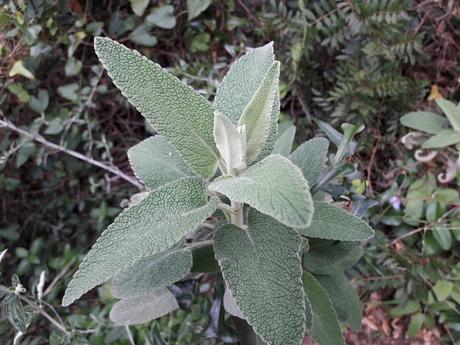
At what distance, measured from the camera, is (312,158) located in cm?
83

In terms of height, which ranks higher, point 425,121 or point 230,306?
point 230,306

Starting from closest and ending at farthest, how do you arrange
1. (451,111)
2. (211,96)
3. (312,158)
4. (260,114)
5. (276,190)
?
(276,190) < (260,114) < (312,158) < (451,111) < (211,96)

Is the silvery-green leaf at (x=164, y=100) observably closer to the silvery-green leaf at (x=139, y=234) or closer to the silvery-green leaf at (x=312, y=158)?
the silvery-green leaf at (x=139, y=234)

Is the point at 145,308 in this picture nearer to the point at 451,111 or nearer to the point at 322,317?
the point at 322,317

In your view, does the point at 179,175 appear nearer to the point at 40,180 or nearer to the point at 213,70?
the point at 213,70

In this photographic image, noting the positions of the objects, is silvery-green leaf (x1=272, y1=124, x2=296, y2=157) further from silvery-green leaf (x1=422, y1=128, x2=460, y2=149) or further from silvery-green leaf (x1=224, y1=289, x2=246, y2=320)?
silvery-green leaf (x1=422, y1=128, x2=460, y2=149)

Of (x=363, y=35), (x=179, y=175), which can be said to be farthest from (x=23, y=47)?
(x=363, y=35)

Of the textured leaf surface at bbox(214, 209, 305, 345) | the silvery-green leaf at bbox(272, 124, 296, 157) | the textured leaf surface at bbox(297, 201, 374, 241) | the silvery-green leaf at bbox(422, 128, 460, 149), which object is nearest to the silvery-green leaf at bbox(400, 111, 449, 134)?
the silvery-green leaf at bbox(422, 128, 460, 149)

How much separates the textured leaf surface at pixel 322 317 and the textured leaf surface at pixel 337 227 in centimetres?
13

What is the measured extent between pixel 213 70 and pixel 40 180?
668 millimetres

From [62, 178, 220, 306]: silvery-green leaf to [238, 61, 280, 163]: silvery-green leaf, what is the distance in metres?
0.09

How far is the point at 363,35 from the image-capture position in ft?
4.14

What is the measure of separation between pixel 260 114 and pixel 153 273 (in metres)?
0.34

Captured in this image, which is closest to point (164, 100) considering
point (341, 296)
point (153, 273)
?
point (153, 273)
